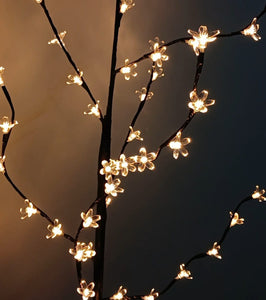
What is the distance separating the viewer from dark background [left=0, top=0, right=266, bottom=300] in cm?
111

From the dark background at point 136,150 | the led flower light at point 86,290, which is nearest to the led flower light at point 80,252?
the led flower light at point 86,290

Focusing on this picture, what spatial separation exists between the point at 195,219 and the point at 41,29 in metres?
0.71

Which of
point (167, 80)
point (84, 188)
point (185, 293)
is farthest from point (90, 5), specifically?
point (185, 293)

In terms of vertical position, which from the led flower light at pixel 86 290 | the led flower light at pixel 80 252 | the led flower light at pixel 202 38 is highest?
the led flower light at pixel 202 38

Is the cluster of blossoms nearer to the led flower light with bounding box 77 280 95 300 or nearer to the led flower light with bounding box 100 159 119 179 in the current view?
the led flower light with bounding box 100 159 119 179

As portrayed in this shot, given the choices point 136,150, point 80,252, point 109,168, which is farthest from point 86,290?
point 136,150

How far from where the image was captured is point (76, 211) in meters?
1.18

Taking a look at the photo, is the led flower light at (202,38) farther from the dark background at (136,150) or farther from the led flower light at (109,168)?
the dark background at (136,150)

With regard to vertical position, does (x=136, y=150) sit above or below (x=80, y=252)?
above

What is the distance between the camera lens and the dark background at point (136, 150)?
3.63ft

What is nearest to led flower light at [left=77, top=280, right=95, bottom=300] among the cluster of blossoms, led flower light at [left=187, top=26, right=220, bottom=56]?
the cluster of blossoms

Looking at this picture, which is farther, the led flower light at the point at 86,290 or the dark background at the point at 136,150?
the dark background at the point at 136,150

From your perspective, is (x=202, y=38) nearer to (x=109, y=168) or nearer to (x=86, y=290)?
(x=109, y=168)

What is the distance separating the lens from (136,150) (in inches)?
47.4
